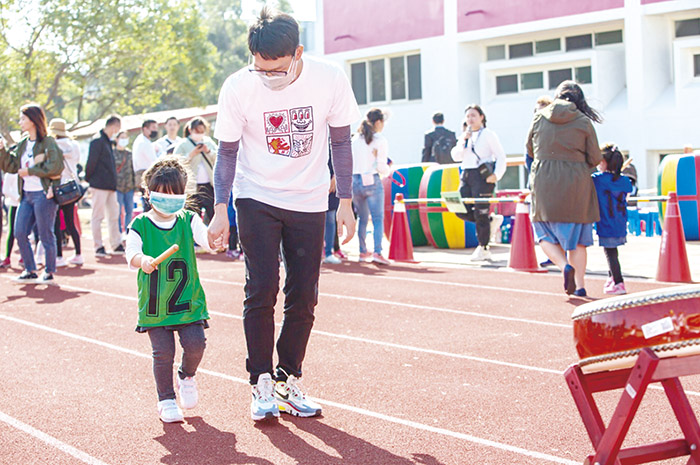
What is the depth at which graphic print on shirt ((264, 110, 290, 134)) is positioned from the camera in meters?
5.25

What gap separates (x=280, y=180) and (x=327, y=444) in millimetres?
1379

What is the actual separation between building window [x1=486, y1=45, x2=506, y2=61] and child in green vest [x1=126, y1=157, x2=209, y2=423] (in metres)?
26.4

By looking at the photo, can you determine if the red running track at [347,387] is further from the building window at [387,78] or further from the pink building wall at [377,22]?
the building window at [387,78]

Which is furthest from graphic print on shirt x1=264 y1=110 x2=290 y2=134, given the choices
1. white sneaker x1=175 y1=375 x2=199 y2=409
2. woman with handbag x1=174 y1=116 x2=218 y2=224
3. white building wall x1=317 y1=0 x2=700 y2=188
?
white building wall x1=317 y1=0 x2=700 y2=188

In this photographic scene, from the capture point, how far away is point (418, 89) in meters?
32.6

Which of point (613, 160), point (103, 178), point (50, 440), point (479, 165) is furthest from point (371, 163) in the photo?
point (50, 440)

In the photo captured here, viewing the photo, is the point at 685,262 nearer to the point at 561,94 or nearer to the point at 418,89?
the point at 561,94

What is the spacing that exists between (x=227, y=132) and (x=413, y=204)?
1095cm

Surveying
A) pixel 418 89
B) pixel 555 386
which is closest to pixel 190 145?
pixel 555 386


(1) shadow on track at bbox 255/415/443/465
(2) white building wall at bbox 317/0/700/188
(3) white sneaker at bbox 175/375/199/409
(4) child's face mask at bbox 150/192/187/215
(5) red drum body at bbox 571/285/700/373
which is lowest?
(1) shadow on track at bbox 255/415/443/465

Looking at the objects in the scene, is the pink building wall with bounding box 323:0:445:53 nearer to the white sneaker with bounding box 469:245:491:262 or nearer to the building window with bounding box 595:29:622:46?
the building window with bounding box 595:29:622:46

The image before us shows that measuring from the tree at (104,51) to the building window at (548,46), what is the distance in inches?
487

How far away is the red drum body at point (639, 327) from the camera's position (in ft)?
11.7

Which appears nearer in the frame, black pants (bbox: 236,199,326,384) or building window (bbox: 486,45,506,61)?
black pants (bbox: 236,199,326,384)
